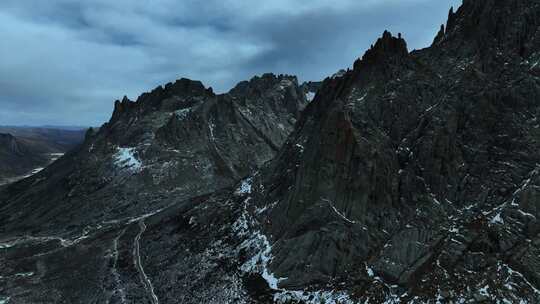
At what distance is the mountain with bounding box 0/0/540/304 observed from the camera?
43.3 metres

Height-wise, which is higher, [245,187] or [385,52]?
[385,52]

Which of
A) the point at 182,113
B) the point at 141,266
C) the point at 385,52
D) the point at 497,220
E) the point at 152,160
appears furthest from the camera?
the point at 182,113

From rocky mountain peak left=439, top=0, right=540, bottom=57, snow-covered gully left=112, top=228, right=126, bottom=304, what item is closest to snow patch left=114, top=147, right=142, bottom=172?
snow-covered gully left=112, top=228, right=126, bottom=304

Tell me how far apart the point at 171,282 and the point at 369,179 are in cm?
3154

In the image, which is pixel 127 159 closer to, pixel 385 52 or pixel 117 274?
pixel 117 274

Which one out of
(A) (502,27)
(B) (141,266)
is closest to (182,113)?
(B) (141,266)

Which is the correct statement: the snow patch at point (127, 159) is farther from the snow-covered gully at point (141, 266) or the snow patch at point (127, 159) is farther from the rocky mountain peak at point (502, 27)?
the rocky mountain peak at point (502, 27)

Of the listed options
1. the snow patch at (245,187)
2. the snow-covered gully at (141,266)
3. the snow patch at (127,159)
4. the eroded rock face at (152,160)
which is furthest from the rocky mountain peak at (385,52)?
the snow patch at (127,159)

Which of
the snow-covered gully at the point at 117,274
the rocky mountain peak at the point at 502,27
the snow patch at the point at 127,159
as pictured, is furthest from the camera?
the snow patch at the point at 127,159

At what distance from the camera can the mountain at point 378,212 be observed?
142 feet

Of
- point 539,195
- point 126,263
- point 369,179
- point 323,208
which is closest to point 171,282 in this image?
point 126,263

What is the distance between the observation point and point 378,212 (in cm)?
5125

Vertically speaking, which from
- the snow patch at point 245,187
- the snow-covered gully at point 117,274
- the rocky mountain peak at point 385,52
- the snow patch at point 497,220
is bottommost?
the snow-covered gully at point 117,274

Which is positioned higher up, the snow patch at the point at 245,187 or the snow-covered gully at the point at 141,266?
the snow patch at the point at 245,187
